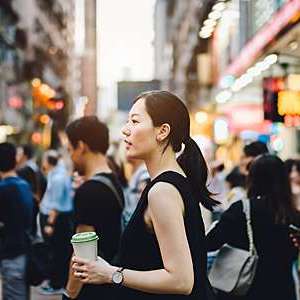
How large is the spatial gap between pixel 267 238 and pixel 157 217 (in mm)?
1968

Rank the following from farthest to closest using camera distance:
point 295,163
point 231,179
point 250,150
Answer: point 231,179 → point 295,163 → point 250,150

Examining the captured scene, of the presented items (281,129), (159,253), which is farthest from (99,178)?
(281,129)

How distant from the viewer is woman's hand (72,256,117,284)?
260 centimetres

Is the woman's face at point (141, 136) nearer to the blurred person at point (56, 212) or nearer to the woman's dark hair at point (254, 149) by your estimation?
the woman's dark hair at point (254, 149)

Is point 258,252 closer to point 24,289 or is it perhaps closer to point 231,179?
point 24,289

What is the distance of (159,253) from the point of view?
2.65m

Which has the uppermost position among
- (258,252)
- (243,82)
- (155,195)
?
(243,82)

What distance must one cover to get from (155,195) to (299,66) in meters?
13.6

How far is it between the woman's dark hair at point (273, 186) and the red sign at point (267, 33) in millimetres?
6159

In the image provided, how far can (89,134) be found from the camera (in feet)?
14.8

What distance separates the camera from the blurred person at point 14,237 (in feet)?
18.6

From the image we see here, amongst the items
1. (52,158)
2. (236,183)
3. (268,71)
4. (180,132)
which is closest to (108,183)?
(180,132)

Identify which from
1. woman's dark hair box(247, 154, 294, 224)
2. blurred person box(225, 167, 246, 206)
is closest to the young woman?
woman's dark hair box(247, 154, 294, 224)

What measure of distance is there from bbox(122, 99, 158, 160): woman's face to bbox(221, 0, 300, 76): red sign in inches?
313
